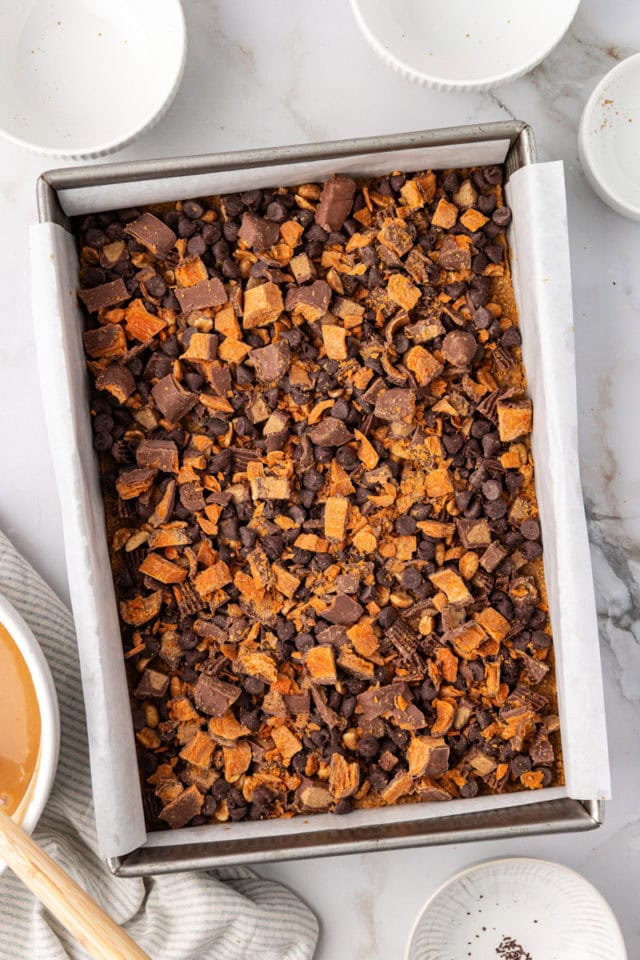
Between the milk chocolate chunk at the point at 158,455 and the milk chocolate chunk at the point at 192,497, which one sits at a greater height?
the milk chocolate chunk at the point at 158,455

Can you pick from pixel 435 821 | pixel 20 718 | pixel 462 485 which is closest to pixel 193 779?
pixel 20 718

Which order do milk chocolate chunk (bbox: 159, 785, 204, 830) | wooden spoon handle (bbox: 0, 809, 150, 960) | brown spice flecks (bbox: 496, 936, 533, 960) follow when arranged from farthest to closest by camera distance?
brown spice flecks (bbox: 496, 936, 533, 960) < milk chocolate chunk (bbox: 159, 785, 204, 830) < wooden spoon handle (bbox: 0, 809, 150, 960)

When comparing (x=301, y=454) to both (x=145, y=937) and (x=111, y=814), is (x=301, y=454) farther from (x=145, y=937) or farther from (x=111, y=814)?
(x=145, y=937)

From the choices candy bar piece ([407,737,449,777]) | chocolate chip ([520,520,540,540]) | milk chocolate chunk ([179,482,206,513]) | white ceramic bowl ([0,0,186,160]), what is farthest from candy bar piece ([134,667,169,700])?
white ceramic bowl ([0,0,186,160])

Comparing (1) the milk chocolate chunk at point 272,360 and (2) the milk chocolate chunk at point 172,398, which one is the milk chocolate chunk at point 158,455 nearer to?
(2) the milk chocolate chunk at point 172,398

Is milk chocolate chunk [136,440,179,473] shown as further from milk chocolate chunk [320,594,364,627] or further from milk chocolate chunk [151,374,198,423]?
milk chocolate chunk [320,594,364,627]

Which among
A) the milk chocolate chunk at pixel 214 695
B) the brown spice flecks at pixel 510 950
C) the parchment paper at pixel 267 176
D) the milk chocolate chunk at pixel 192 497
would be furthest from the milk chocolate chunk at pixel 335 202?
the brown spice flecks at pixel 510 950
